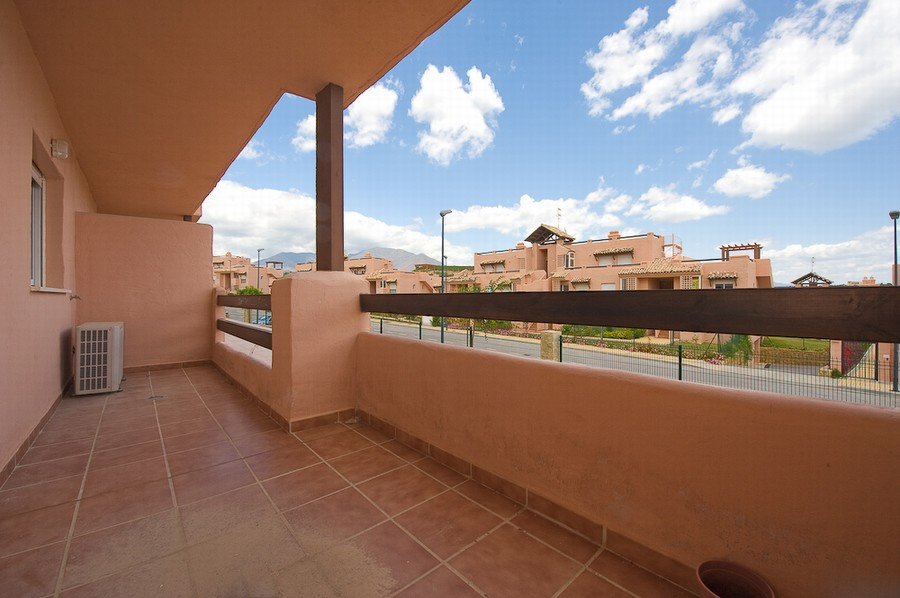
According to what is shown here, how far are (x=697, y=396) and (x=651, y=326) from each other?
10.5 inches

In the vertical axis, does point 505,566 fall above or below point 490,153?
below

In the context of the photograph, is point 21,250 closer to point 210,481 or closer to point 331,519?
point 210,481

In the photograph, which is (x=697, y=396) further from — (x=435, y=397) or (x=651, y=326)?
(x=435, y=397)

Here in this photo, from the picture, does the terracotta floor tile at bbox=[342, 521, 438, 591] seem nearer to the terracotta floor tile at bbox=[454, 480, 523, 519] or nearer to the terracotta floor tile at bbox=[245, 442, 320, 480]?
the terracotta floor tile at bbox=[454, 480, 523, 519]

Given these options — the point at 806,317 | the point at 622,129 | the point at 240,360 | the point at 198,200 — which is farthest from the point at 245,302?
the point at 622,129

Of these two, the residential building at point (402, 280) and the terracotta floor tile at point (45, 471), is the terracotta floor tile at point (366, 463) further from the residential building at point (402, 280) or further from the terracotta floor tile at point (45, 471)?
the residential building at point (402, 280)

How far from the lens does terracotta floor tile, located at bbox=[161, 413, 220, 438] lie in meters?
2.73

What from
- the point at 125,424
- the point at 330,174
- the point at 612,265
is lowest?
the point at 125,424

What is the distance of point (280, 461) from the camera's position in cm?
220

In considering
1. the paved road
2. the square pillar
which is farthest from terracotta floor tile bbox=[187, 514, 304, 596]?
the paved road

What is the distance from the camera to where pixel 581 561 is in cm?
133

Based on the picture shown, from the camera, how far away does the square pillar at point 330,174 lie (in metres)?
2.86

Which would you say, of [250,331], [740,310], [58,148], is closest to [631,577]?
[740,310]

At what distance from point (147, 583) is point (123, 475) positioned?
3.86 ft
